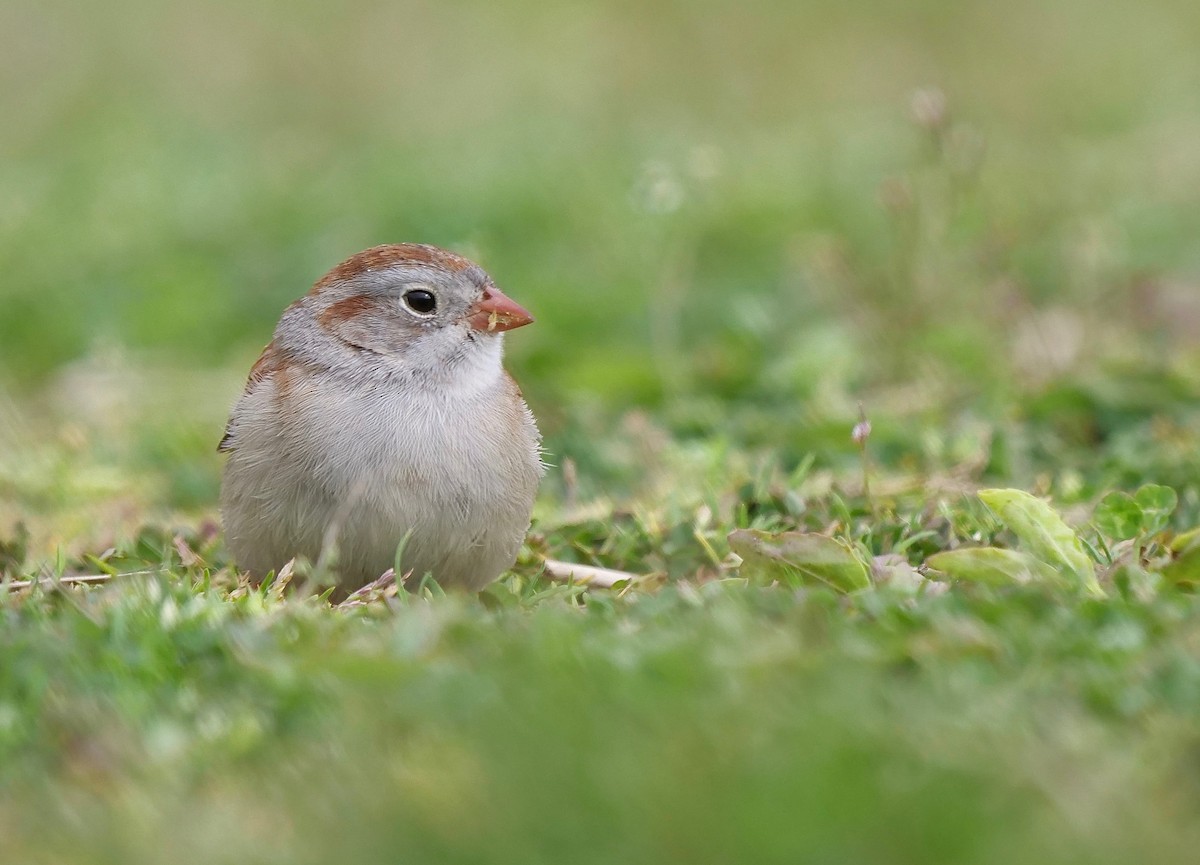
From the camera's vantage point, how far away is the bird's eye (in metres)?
4.76

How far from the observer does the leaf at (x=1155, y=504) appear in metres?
4.30

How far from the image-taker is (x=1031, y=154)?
449 inches

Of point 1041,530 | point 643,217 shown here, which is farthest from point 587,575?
point 643,217

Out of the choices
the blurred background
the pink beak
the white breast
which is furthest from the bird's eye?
the blurred background

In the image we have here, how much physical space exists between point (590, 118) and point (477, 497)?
9453 millimetres

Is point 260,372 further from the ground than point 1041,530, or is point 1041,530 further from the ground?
point 260,372

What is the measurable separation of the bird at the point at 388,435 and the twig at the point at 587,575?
197 millimetres

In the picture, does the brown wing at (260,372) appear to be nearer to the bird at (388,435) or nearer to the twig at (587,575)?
the bird at (388,435)

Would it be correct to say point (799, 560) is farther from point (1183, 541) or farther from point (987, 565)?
point (1183, 541)

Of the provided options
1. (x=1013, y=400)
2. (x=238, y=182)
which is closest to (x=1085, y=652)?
(x=1013, y=400)

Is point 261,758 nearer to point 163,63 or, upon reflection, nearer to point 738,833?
point 738,833

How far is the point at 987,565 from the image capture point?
3.83m

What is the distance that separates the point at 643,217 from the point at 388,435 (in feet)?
14.3

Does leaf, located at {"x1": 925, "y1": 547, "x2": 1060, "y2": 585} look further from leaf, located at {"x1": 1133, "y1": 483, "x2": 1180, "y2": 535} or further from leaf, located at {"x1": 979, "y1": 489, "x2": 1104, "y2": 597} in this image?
leaf, located at {"x1": 1133, "y1": 483, "x2": 1180, "y2": 535}
